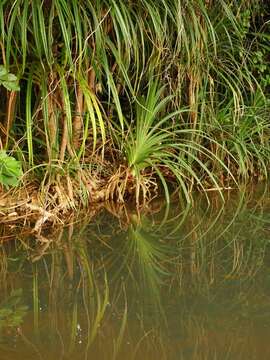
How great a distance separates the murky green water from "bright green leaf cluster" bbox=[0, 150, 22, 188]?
0.31 meters

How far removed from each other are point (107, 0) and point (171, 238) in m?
1.33

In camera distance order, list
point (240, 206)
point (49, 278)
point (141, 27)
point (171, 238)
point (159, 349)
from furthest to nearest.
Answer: point (240, 206)
point (141, 27)
point (171, 238)
point (49, 278)
point (159, 349)

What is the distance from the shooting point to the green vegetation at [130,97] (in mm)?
3270

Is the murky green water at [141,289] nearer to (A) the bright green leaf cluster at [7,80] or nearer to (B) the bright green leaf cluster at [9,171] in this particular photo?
(B) the bright green leaf cluster at [9,171]

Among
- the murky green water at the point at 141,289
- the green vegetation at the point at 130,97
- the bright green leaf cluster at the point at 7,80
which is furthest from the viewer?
the green vegetation at the point at 130,97

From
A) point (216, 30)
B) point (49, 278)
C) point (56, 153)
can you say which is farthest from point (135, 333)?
point (216, 30)

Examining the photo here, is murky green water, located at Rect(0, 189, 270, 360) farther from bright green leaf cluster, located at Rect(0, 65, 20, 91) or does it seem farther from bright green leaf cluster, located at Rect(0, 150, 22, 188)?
bright green leaf cluster, located at Rect(0, 65, 20, 91)

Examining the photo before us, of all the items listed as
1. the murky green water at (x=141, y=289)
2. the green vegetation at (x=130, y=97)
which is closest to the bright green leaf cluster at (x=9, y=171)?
the green vegetation at (x=130, y=97)

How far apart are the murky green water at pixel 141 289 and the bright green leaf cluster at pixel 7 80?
778mm

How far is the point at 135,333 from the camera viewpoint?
84.3 inches

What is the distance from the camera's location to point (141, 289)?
253 centimetres

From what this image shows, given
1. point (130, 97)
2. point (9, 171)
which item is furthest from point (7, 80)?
point (130, 97)

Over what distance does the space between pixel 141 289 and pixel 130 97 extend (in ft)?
6.55

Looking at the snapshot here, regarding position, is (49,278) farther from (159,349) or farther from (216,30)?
(216,30)
